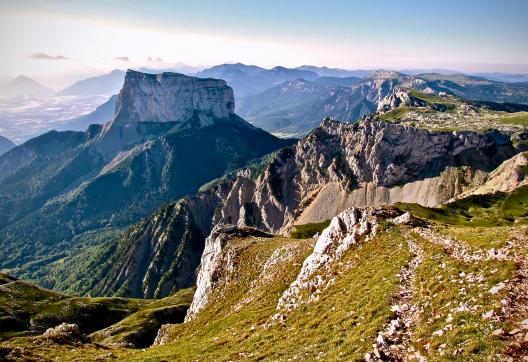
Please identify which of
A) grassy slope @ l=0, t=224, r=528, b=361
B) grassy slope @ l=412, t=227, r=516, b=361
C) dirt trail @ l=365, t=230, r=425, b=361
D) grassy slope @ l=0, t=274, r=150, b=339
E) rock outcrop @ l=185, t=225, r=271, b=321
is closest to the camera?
grassy slope @ l=412, t=227, r=516, b=361

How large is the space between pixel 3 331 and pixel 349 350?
Answer: 413 feet

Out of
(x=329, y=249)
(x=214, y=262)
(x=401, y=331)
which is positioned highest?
(x=401, y=331)

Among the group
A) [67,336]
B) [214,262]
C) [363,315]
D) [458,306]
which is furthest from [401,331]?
[214,262]

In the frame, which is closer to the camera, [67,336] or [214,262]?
[67,336]

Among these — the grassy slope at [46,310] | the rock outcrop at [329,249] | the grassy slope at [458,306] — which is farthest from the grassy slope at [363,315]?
the grassy slope at [46,310]

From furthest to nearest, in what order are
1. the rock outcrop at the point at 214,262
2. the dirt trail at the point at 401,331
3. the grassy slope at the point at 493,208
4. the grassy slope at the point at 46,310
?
the grassy slope at the point at 493,208 < the grassy slope at the point at 46,310 < the rock outcrop at the point at 214,262 < the dirt trail at the point at 401,331

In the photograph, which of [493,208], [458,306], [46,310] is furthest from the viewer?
→ [493,208]

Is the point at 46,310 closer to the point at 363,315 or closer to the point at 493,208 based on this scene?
the point at 363,315

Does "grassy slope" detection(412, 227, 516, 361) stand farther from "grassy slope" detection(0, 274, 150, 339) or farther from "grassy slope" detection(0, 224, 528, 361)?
"grassy slope" detection(0, 274, 150, 339)

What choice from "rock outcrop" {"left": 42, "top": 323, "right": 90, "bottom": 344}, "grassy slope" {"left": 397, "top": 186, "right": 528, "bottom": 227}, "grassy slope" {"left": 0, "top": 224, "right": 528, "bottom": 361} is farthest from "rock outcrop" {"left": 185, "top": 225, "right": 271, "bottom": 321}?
"grassy slope" {"left": 397, "top": 186, "right": 528, "bottom": 227}

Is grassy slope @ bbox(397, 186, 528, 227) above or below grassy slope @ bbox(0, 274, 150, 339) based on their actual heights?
above

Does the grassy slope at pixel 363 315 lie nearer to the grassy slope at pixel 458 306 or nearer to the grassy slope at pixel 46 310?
the grassy slope at pixel 458 306

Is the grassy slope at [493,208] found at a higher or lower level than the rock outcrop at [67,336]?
lower

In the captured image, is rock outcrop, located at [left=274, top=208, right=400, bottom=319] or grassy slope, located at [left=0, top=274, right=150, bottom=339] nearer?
rock outcrop, located at [left=274, top=208, right=400, bottom=319]
